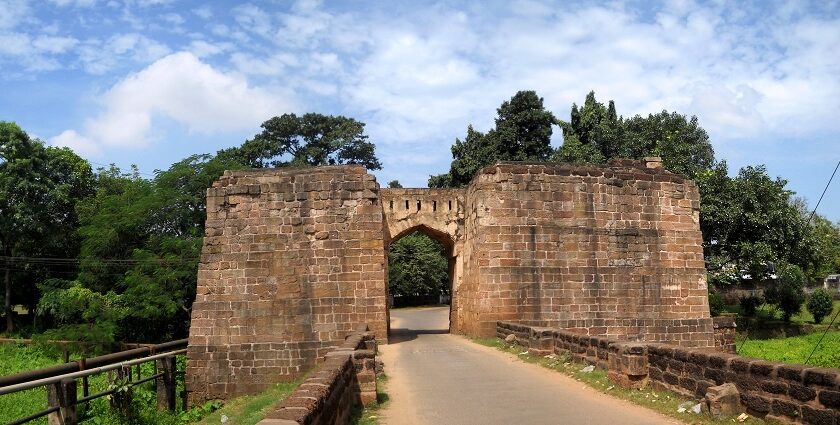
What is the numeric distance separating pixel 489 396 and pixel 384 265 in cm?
767

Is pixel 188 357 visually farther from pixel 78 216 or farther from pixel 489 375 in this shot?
pixel 78 216

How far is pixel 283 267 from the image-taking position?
52.0ft

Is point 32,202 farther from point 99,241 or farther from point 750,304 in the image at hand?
point 750,304

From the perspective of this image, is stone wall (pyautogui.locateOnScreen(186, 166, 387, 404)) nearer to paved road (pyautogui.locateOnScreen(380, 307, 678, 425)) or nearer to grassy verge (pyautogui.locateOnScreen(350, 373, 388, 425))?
paved road (pyautogui.locateOnScreen(380, 307, 678, 425))

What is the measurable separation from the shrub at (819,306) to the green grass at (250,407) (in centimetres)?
2774

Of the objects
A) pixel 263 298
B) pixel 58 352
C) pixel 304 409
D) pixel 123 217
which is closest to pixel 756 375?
pixel 304 409

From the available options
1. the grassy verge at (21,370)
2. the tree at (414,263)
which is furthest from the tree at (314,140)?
the grassy verge at (21,370)

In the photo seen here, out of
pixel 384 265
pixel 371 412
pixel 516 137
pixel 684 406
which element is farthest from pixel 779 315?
pixel 371 412

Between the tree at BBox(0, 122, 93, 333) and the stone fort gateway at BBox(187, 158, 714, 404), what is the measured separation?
62.3 ft

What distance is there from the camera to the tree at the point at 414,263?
48469mm

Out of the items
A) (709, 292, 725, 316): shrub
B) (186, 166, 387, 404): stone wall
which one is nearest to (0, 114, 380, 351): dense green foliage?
(186, 166, 387, 404): stone wall

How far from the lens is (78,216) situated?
3234 centimetres

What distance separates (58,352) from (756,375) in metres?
23.8

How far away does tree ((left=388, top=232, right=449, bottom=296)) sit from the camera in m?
48.5
